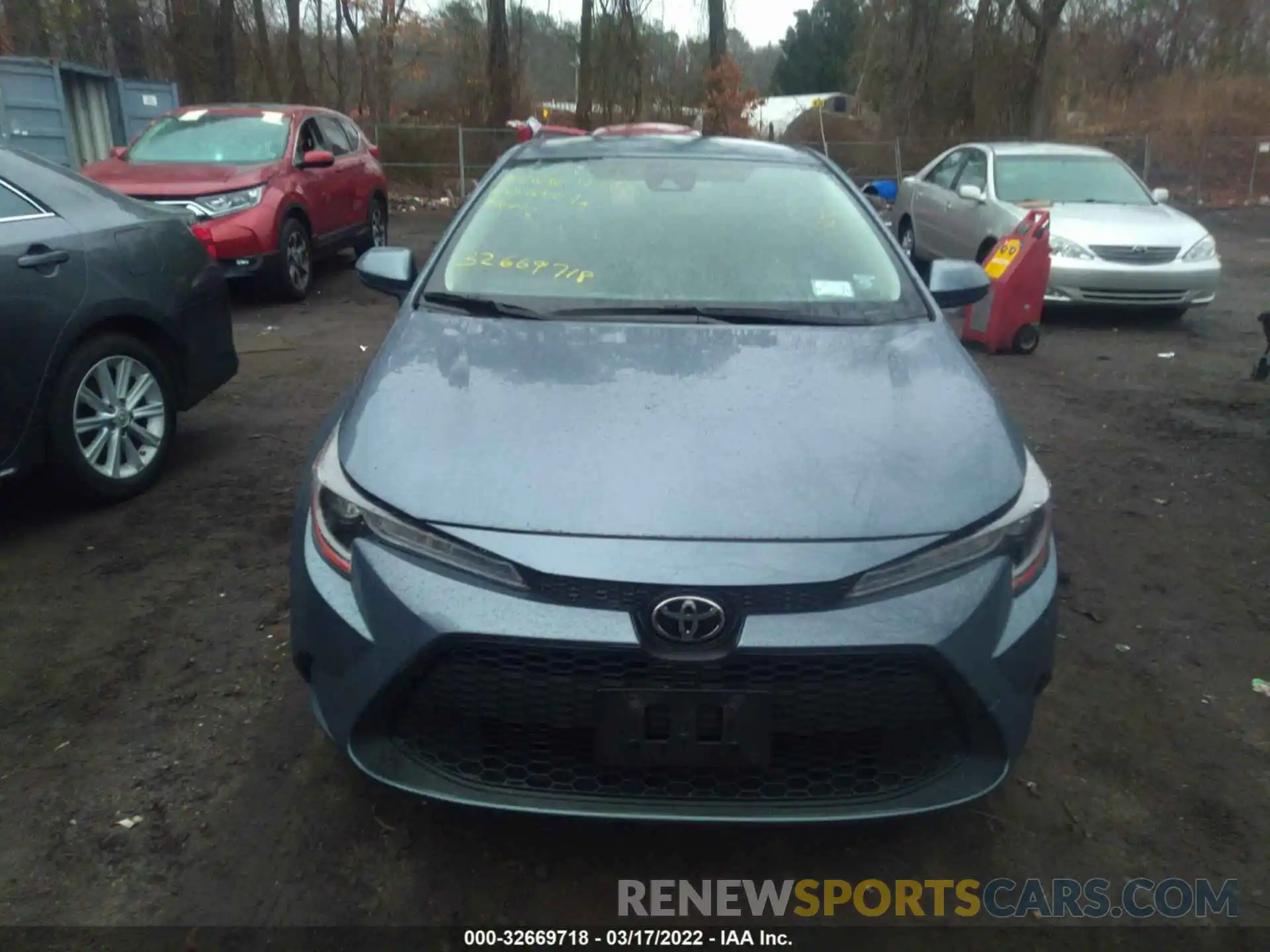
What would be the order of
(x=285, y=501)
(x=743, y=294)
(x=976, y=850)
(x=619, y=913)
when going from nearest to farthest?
(x=619, y=913), (x=976, y=850), (x=743, y=294), (x=285, y=501)

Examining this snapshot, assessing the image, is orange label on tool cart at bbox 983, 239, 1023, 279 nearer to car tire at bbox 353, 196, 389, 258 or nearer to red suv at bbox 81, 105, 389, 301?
red suv at bbox 81, 105, 389, 301

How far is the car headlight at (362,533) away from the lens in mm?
2129

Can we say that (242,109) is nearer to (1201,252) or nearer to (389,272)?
(389,272)

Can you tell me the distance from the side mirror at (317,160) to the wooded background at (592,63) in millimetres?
10475

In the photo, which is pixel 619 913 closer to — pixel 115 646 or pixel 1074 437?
pixel 115 646

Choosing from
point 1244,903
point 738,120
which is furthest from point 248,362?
point 738,120

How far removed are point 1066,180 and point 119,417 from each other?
8.34m

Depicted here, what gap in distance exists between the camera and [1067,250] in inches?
340

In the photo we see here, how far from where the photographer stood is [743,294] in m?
3.21

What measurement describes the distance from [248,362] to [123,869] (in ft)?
17.1

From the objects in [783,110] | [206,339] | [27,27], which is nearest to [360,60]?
[27,27]

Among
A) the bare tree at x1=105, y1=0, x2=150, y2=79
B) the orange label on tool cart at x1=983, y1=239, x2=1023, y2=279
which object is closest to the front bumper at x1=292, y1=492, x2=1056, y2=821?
the orange label on tool cart at x1=983, y1=239, x2=1023, y2=279

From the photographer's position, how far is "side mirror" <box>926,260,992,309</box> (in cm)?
363

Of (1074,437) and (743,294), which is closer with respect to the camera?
(743,294)
